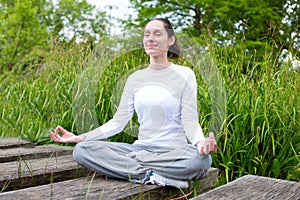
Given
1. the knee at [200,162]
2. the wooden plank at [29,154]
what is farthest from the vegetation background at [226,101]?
the wooden plank at [29,154]

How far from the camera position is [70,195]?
1.67 m

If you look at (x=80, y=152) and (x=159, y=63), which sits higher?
(x=159, y=63)

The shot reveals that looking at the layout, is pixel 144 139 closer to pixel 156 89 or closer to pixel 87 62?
pixel 156 89

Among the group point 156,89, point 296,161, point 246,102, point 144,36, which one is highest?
point 144,36

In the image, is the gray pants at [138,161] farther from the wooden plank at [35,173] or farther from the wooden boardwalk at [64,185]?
the wooden plank at [35,173]

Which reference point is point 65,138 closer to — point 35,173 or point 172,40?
point 35,173

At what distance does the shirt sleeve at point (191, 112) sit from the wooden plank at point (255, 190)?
0.76ft

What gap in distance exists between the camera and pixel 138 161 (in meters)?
1.89

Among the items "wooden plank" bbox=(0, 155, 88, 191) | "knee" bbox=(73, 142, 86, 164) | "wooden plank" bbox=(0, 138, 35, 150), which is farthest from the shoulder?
"wooden plank" bbox=(0, 138, 35, 150)

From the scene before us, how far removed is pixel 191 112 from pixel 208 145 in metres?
0.15

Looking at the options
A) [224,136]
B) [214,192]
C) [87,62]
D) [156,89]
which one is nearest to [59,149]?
[224,136]

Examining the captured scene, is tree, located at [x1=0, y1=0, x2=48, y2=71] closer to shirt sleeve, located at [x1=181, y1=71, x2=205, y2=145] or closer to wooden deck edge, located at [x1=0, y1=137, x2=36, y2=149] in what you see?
wooden deck edge, located at [x1=0, y1=137, x2=36, y2=149]

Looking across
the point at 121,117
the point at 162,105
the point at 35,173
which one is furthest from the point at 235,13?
the point at 162,105

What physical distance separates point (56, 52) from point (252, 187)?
9.83 feet
